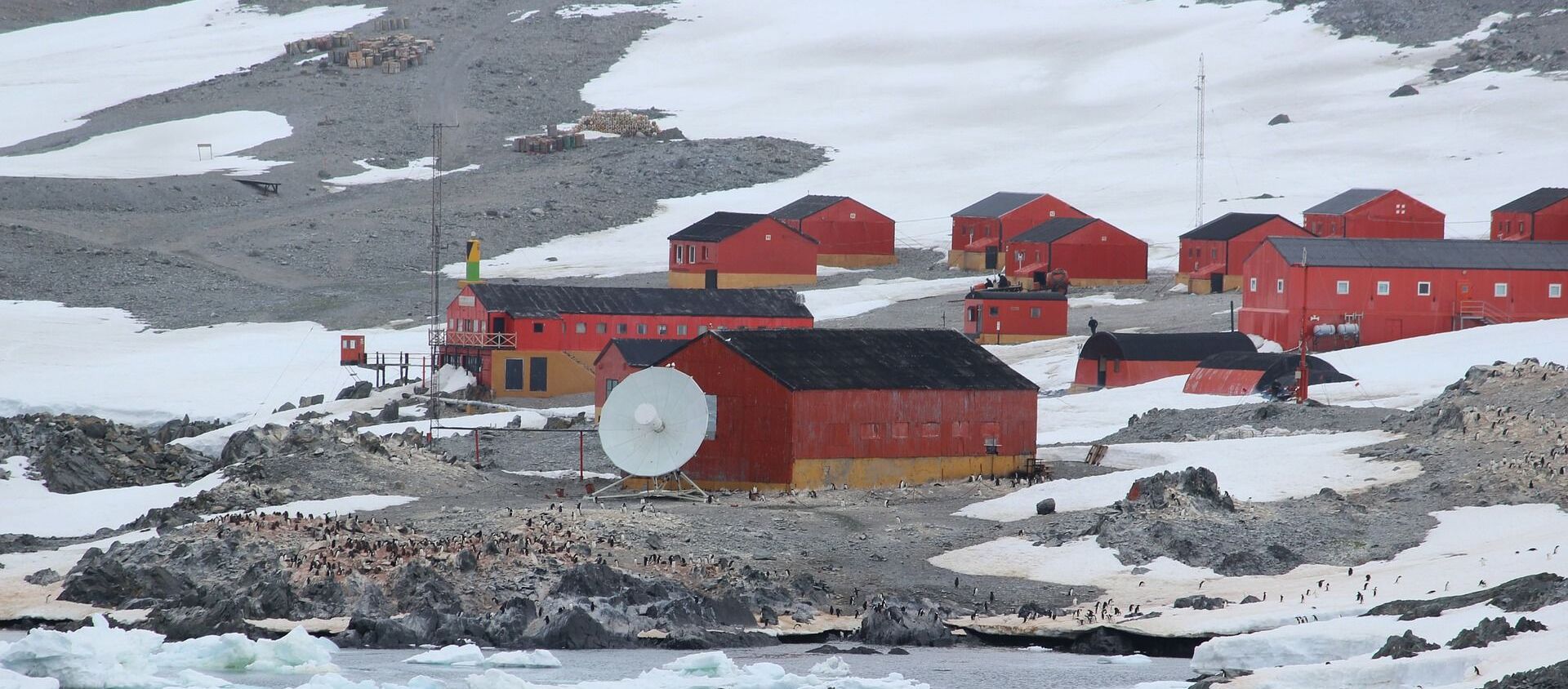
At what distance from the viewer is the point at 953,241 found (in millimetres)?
107688

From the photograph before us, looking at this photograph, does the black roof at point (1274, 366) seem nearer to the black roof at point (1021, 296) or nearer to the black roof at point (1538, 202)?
the black roof at point (1021, 296)

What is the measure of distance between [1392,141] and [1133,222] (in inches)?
956

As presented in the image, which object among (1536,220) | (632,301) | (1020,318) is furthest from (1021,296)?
(1536,220)

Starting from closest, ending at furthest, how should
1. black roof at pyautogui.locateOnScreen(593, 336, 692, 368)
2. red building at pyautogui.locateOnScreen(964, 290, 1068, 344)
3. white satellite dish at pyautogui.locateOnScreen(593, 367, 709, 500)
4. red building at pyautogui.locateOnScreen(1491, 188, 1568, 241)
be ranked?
white satellite dish at pyautogui.locateOnScreen(593, 367, 709, 500)
black roof at pyautogui.locateOnScreen(593, 336, 692, 368)
red building at pyautogui.locateOnScreen(964, 290, 1068, 344)
red building at pyautogui.locateOnScreen(1491, 188, 1568, 241)

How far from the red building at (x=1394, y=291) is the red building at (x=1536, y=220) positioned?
50.0ft

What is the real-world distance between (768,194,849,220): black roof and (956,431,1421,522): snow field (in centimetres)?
5901

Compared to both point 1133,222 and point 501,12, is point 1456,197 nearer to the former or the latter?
point 1133,222

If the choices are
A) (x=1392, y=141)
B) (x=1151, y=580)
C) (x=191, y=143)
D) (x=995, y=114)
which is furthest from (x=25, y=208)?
(x=1151, y=580)

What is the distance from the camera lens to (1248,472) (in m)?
46.4

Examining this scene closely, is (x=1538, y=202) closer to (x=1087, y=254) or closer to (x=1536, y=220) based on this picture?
(x=1536, y=220)

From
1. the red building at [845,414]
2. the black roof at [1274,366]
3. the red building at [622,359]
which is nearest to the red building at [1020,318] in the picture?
the black roof at [1274,366]

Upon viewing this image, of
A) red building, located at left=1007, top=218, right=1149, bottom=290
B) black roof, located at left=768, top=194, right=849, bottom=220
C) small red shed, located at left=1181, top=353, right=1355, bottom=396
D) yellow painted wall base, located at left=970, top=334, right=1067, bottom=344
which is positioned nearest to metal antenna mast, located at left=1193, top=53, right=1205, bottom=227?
red building, located at left=1007, top=218, right=1149, bottom=290

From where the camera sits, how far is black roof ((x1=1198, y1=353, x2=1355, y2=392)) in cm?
6059

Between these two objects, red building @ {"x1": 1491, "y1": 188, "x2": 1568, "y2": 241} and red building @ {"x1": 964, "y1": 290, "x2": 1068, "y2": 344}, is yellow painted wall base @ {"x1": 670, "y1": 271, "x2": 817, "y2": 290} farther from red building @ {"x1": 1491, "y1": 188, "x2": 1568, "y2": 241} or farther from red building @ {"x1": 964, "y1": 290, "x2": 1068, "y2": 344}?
red building @ {"x1": 1491, "y1": 188, "x2": 1568, "y2": 241}
